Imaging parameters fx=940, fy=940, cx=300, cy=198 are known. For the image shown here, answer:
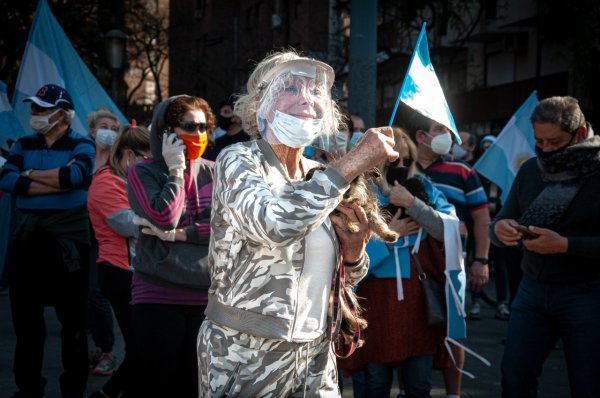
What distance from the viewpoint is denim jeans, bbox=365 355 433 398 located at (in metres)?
5.18

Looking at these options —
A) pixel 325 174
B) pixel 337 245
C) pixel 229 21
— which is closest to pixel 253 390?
pixel 337 245

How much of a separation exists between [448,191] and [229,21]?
43.2 m

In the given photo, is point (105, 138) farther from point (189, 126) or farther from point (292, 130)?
point (292, 130)

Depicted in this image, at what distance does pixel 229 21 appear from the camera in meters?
48.3

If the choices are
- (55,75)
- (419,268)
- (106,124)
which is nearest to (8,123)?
(55,75)

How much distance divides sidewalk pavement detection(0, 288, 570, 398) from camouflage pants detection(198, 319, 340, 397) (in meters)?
3.74

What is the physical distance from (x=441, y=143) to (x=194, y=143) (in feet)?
6.13

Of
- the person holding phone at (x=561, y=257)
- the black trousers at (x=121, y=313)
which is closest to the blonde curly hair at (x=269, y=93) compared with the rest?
the person holding phone at (x=561, y=257)

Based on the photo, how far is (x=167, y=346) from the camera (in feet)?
14.9

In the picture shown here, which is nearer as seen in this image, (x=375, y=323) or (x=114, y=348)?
(x=375, y=323)

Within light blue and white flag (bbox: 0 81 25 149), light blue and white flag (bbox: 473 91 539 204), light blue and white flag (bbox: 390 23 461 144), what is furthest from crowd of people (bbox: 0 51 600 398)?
light blue and white flag (bbox: 473 91 539 204)

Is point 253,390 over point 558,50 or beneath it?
beneath

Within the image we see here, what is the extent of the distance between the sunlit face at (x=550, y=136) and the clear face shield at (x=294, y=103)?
209 cm

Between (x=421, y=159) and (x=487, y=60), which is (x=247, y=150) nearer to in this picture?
(x=421, y=159)
